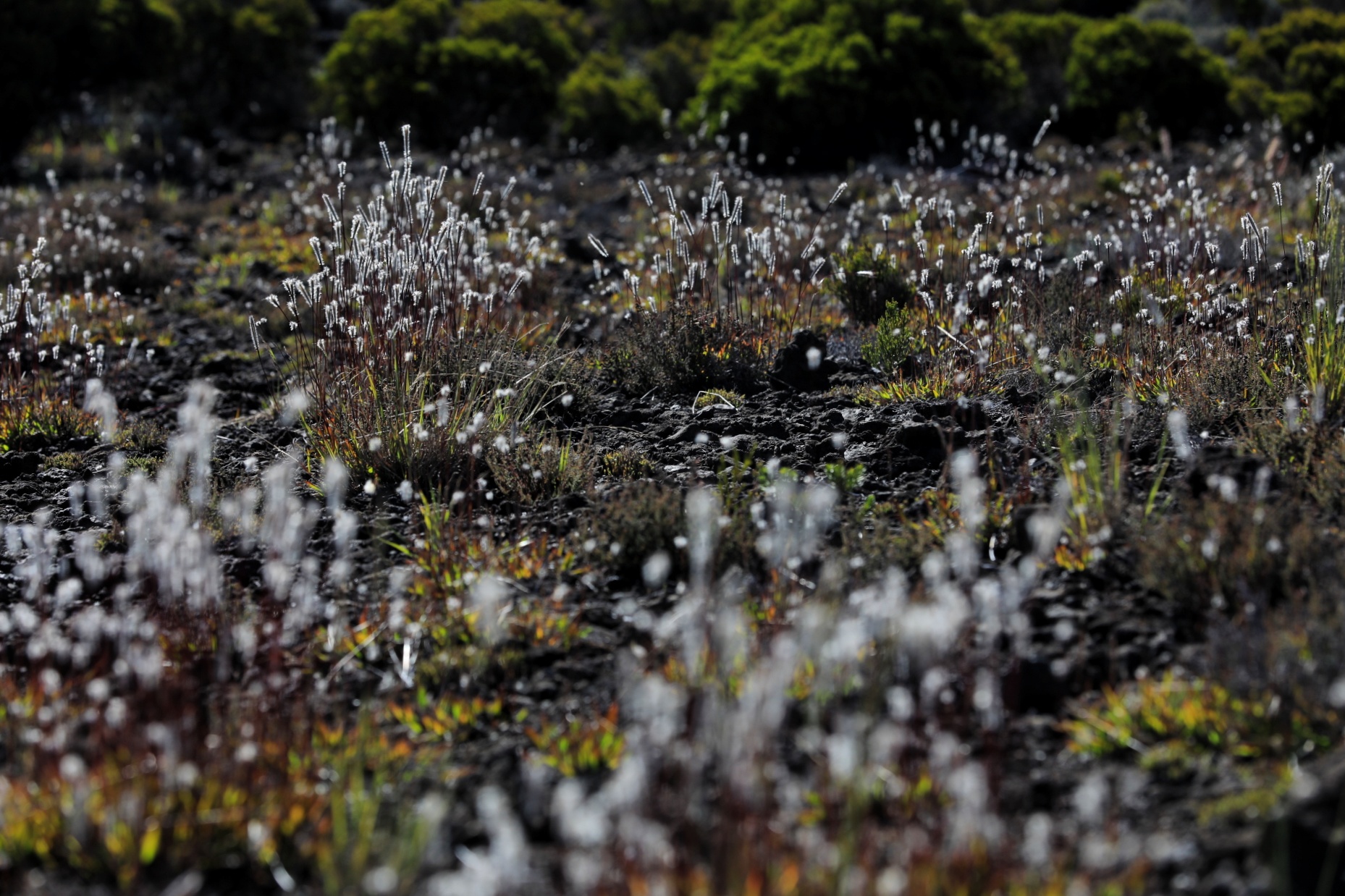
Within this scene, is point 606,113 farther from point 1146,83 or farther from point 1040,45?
point 1146,83

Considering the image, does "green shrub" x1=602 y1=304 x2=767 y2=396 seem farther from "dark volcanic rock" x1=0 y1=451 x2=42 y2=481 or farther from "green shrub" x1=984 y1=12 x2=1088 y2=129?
"green shrub" x1=984 y1=12 x2=1088 y2=129

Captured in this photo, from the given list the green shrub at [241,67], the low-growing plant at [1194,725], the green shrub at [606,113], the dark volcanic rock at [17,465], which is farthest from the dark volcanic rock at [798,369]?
the green shrub at [241,67]

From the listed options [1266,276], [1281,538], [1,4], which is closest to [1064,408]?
[1281,538]

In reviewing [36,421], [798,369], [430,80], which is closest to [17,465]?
[36,421]

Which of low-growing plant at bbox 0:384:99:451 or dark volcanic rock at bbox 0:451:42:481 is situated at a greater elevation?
low-growing plant at bbox 0:384:99:451

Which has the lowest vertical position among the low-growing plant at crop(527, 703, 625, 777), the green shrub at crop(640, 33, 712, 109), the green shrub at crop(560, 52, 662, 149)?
the low-growing plant at crop(527, 703, 625, 777)

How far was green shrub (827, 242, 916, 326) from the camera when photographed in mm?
6660

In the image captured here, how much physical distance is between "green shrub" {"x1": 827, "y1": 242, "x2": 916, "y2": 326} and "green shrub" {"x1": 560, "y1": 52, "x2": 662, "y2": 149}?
22.5 feet

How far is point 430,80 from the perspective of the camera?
541 inches

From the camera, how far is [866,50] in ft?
39.7

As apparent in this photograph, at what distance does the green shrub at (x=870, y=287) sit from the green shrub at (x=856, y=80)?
5.20 meters

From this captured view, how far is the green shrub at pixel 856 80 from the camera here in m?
11.8

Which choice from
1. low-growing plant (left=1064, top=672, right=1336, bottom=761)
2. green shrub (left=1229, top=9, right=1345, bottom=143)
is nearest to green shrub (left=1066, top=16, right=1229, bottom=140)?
green shrub (left=1229, top=9, right=1345, bottom=143)

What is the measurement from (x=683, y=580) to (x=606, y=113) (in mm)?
10322
